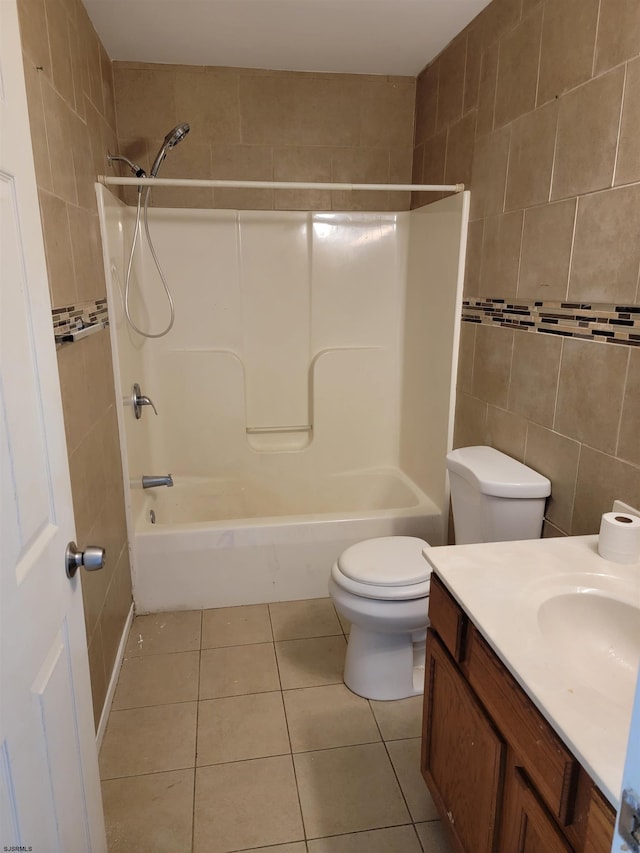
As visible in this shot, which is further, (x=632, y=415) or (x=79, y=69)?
(x=79, y=69)

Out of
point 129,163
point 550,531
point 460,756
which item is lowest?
point 460,756

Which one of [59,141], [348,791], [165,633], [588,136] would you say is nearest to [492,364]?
[588,136]

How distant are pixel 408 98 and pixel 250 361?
155 centimetres

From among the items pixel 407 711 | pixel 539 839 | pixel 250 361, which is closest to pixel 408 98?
pixel 250 361

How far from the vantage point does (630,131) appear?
139 cm

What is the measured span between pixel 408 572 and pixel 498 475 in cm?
44

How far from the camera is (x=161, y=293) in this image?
2.85 metres

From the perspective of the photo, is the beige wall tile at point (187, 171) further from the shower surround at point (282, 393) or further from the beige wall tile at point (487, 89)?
the beige wall tile at point (487, 89)

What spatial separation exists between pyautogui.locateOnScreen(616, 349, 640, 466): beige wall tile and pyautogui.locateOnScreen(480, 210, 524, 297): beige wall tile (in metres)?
0.62

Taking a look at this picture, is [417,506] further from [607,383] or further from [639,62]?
[639,62]

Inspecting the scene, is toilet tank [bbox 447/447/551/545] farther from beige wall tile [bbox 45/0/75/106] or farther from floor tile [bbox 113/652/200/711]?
beige wall tile [bbox 45/0/75/106]

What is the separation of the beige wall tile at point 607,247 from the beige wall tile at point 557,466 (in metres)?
0.43

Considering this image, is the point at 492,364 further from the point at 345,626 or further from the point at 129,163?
the point at 129,163

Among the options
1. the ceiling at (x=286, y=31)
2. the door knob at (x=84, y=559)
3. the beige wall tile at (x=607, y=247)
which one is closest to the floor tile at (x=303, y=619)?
the door knob at (x=84, y=559)
